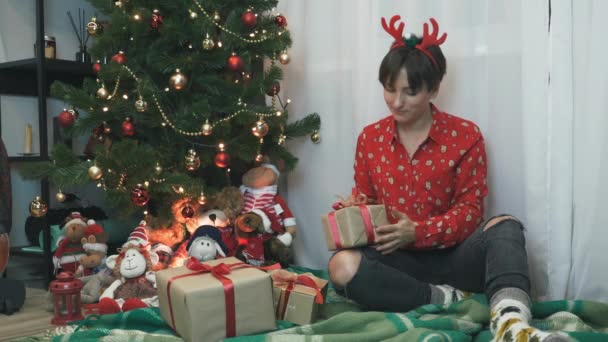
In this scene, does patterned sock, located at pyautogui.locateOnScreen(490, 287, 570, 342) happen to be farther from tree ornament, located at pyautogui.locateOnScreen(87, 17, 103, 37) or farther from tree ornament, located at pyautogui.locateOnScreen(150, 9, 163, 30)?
tree ornament, located at pyautogui.locateOnScreen(87, 17, 103, 37)

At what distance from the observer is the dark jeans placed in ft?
4.90

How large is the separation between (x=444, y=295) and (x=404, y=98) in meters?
0.54

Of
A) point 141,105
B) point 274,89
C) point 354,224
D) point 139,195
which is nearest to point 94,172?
point 139,195

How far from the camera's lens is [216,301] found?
1.39 m

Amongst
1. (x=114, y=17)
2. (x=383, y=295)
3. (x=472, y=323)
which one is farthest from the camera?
(x=114, y=17)

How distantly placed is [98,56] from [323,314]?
1192 millimetres

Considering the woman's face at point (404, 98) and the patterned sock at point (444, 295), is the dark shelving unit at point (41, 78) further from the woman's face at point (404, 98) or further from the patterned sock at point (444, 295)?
the patterned sock at point (444, 295)

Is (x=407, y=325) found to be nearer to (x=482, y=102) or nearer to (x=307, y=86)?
(x=482, y=102)

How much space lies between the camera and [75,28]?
2.70m

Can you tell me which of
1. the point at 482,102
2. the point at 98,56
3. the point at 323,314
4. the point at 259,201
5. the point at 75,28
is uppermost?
the point at 75,28

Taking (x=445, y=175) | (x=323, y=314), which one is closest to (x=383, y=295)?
(x=323, y=314)

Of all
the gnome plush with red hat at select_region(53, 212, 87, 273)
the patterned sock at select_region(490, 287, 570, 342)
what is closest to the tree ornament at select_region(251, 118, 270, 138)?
the gnome plush with red hat at select_region(53, 212, 87, 273)

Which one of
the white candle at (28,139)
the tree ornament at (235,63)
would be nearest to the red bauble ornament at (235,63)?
the tree ornament at (235,63)

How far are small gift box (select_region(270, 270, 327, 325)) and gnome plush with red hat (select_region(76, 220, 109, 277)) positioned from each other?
807mm
